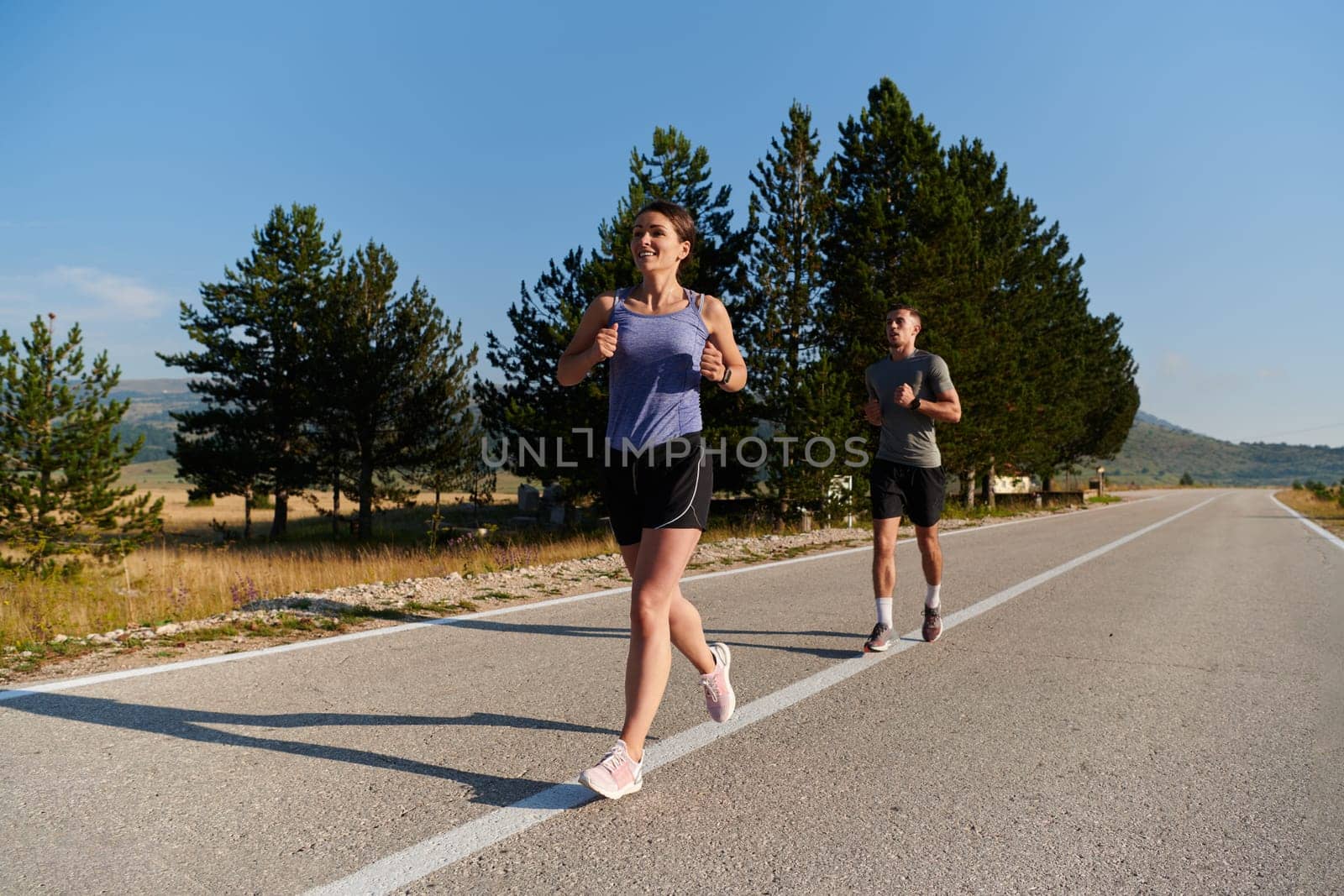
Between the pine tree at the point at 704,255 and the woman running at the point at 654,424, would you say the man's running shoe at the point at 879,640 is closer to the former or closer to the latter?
the woman running at the point at 654,424

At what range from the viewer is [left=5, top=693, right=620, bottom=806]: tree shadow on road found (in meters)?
3.15

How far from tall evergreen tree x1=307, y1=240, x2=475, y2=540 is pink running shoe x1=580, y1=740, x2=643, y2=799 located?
28.5m

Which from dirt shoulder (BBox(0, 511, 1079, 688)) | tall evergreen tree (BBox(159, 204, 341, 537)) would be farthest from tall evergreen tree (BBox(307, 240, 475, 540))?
dirt shoulder (BBox(0, 511, 1079, 688))

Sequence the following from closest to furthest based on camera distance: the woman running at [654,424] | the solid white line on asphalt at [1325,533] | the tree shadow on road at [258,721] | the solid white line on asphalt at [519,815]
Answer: the solid white line on asphalt at [519,815] < the woman running at [654,424] < the tree shadow on road at [258,721] < the solid white line on asphalt at [1325,533]

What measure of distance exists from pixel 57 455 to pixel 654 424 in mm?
22331

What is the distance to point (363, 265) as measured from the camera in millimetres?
30594

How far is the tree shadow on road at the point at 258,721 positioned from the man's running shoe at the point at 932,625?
282 centimetres

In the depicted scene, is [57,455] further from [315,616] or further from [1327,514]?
[1327,514]

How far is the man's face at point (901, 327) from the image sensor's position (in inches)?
212

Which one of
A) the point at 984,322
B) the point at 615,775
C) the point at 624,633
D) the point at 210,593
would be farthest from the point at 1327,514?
the point at 615,775

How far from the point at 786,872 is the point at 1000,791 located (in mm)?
1059

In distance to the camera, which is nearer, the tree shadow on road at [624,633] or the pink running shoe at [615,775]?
the pink running shoe at [615,775]

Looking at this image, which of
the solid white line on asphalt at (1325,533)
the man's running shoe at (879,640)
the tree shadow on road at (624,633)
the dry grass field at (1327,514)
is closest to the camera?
the man's running shoe at (879,640)

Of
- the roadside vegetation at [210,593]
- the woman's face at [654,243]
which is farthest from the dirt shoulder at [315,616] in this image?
the woman's face at [654,243]
